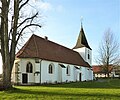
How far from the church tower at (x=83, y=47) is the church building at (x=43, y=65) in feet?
25.1

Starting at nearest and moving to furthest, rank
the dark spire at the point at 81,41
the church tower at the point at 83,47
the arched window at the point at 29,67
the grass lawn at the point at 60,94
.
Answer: the grass lawn at the point at 60,94
the arched window at the point at 29,67
the church tower at the point at 83,47
the dark spire at the point at 81,41

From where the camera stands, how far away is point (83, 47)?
220 ft

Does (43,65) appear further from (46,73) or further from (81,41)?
(81,41)

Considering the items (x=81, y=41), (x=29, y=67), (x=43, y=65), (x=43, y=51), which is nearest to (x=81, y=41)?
(x=81, y=41)

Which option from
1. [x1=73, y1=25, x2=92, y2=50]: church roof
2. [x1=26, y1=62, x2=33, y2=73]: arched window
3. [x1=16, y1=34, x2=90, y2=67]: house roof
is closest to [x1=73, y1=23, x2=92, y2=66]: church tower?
[x1=73, y1=25, x2=92, y2=50]: church roof

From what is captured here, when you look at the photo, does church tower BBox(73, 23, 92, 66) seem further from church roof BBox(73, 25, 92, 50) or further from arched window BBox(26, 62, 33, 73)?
arched window BBox(26, 62, 33, 73)

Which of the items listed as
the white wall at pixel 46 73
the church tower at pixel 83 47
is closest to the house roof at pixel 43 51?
the white wall at pixel 46 73

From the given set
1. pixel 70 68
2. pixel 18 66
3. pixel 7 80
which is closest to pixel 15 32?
pixel 7 80

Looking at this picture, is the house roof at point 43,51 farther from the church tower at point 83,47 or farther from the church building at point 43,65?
the church tower at point 83,47

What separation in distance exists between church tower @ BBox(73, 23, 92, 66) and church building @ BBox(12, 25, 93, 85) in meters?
7.65

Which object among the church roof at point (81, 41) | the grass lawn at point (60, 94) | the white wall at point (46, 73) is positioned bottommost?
the grass lawn at point (60, 94)

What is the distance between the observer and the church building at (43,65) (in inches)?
1546

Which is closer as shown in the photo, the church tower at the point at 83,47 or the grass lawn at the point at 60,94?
the grass lawn at the point at 60,94

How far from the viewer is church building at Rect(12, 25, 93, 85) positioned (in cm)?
3926
